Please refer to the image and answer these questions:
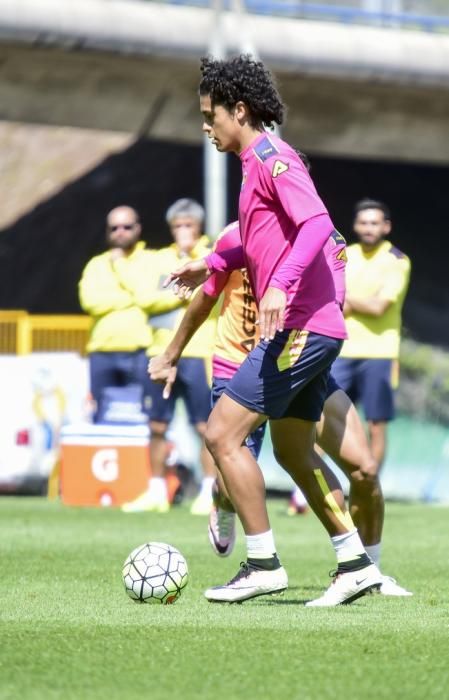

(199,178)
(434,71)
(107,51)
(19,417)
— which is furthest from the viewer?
(199,178)

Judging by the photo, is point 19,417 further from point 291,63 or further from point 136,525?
point 291,63

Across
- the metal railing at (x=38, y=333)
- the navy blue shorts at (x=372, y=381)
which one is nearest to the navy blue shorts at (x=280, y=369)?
the navy blue shorts at (x=372, y=381)

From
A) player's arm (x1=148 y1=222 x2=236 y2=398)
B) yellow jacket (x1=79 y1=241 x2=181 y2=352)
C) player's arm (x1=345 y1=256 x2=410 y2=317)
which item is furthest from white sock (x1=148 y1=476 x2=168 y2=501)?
player's arm (x1=148 y1=222 x2=236 y2=398)

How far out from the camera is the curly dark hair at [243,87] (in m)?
6.88

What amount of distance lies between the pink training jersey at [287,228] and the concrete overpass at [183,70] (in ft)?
60.0

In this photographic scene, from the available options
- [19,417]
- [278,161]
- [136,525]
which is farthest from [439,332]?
[278,161]

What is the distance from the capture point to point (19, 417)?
53.9ft

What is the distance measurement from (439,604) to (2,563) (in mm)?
2912

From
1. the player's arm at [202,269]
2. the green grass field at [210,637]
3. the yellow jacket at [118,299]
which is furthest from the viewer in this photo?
the yellow jacket at [118,299]

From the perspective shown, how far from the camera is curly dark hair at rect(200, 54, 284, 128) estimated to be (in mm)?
6883

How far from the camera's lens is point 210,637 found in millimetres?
5867

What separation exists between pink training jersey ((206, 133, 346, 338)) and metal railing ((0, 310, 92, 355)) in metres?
10.8

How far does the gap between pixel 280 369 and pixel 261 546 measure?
0.80 metres

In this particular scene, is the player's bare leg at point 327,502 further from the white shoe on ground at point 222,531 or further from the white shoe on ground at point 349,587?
the white shoe on ground at point 222,531
